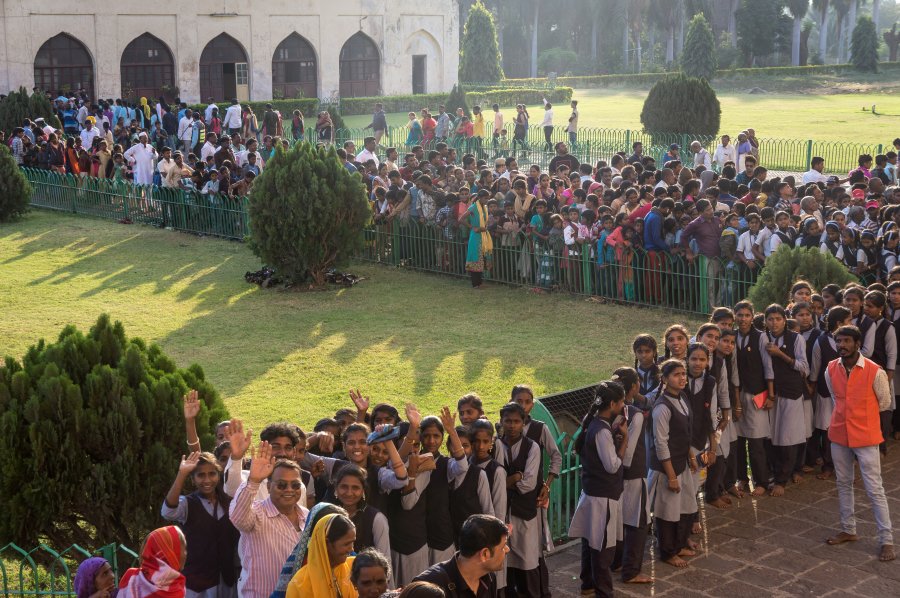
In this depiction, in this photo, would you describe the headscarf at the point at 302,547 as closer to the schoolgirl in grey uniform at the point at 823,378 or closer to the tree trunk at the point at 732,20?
the schoolgirl in grey uniform at the point at 823,378

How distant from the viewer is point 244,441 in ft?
15.8

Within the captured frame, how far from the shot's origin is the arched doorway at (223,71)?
123ft

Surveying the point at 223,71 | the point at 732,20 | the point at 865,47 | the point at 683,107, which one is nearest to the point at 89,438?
the point at 683,107

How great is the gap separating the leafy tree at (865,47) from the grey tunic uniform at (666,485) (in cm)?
5223

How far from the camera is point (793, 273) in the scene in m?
9.47

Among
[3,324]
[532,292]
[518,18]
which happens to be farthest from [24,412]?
[518,18]

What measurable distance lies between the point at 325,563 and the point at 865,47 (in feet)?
182

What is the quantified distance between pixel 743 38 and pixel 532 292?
51354 millimetres

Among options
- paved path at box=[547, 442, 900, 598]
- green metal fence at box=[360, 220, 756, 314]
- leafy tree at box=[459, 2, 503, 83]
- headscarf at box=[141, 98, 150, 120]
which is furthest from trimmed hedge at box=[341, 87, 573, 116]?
paved path at box=[547, 442, 900, 598]

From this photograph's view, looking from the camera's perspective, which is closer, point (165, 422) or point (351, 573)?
point (351, 573)

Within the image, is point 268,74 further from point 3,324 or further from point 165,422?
point 165,422

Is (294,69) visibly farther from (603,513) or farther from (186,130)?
(603,513)

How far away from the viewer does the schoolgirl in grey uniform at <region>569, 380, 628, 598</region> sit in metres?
5.76

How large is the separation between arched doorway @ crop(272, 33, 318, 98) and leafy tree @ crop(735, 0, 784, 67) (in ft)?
97.4
